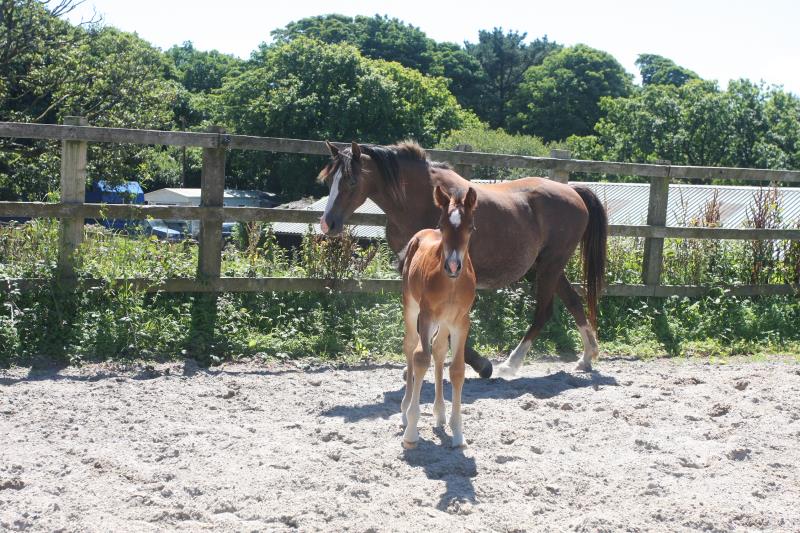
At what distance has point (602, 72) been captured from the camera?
192 feet

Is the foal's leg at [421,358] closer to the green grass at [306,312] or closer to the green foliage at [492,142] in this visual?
the green grass at [306,312]

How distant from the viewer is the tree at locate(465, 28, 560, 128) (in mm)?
61781

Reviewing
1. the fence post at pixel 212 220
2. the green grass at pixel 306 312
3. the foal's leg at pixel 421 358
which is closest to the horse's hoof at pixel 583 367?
the green grass at pixel 306 312

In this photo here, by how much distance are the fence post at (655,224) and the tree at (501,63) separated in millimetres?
52868

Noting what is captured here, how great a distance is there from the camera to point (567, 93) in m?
57.5

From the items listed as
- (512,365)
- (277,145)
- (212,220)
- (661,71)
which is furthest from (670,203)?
(661,71)

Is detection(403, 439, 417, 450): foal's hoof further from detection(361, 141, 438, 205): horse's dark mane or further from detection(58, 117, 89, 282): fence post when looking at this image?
detection(58, 117, 89, 282): fence post

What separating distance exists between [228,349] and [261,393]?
1.26 metres

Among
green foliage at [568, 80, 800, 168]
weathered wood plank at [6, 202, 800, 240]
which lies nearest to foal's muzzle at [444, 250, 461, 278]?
weathered wood plank at [6, 202, 800, 240]

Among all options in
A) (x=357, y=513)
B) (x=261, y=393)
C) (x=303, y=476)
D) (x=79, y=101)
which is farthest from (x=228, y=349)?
(x=79, y=101)

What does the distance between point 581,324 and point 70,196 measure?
4724 mm

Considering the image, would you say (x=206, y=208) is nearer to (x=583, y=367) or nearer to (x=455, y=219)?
(x=455, y=219)

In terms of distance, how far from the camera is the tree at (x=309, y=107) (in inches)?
1489

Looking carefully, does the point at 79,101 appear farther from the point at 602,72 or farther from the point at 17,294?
the point at 602,72
